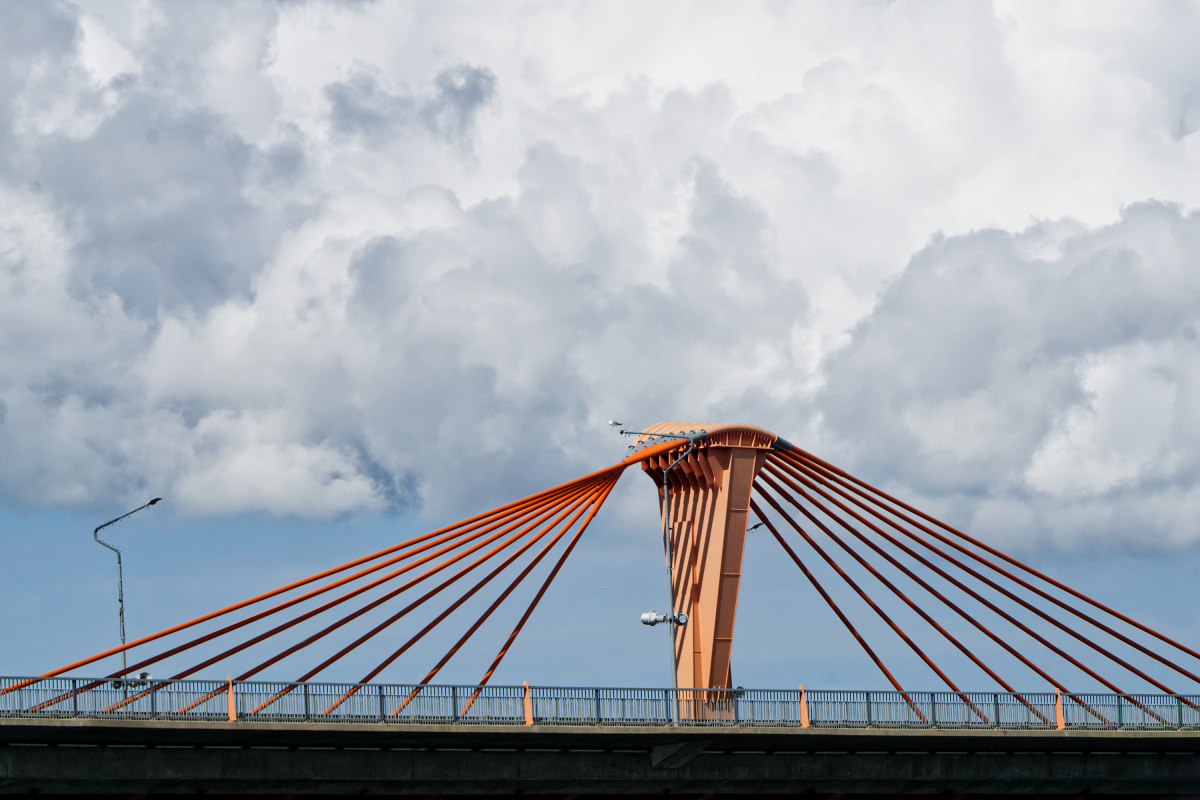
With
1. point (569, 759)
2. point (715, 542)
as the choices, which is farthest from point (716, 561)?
point (569, 759)

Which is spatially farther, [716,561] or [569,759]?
[716,561]

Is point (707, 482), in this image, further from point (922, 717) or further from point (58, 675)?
point (58, 675)

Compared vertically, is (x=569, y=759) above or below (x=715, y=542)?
below

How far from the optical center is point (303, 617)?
45.4 metres

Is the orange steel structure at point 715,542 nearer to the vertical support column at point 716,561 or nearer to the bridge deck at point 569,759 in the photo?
the vertical support column at point 716,561

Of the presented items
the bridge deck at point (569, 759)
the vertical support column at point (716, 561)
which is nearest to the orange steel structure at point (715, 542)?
the vertical support column at point (716, 561)

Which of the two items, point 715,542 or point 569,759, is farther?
point 715,542

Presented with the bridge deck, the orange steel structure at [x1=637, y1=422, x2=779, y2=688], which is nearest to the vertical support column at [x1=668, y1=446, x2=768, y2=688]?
the orange steel structure at [x1=637, y1=422, x2=779, y2=688]

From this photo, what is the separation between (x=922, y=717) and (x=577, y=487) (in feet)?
44.5

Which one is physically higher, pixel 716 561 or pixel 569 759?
pixel 716 561

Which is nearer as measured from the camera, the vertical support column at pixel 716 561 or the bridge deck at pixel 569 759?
the bridge deck at pixel 569 759

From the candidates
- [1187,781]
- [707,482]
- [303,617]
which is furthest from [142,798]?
[1187,781]

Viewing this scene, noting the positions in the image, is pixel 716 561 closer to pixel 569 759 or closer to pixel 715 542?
pixel 715 542

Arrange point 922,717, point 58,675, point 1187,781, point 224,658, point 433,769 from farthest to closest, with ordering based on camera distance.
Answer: point 1187,781, point 922,717, point 433,769, point 224,658, point 58,675
